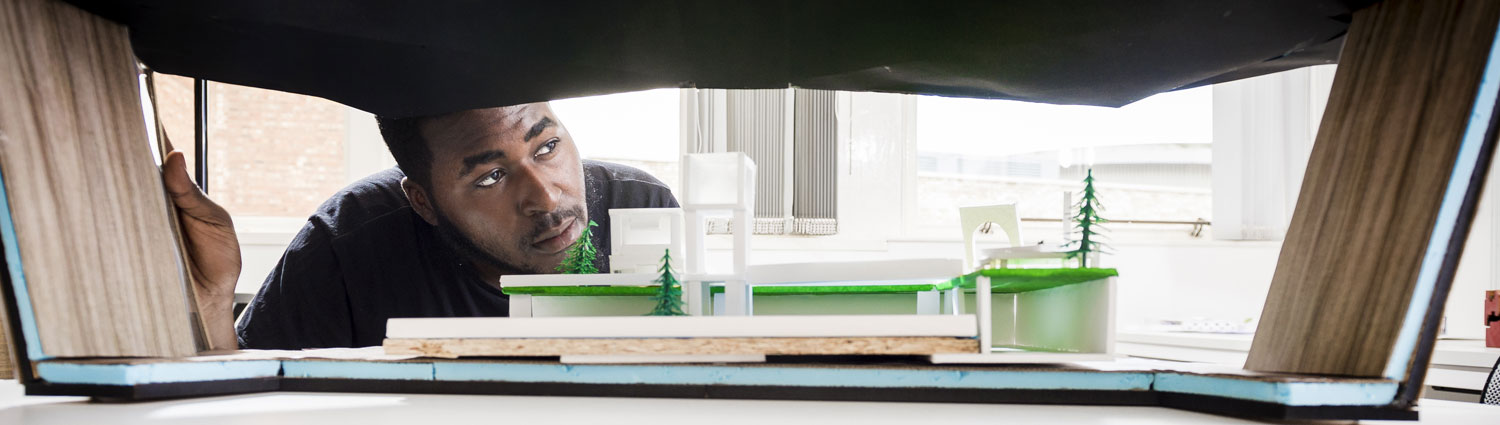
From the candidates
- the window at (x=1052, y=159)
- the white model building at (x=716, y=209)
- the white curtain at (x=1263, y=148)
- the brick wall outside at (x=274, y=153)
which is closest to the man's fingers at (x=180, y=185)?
the white model building at (x=716, y=209)

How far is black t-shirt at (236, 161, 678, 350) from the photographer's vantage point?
67.2 inches

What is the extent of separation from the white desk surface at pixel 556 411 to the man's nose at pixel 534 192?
66 centimetres

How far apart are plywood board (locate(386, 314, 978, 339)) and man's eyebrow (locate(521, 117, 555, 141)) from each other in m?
0.68

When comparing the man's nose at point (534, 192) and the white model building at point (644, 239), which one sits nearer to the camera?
the white model building at point (644, 239)

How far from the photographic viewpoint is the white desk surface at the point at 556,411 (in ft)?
2.87

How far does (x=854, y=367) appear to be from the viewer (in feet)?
3.29

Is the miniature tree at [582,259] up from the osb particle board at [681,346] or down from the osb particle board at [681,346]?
up

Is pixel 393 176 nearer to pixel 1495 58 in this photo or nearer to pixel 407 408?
pixel 407 408

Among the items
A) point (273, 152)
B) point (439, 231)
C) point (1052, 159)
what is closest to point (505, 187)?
point (439, 231)

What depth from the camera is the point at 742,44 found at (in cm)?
114

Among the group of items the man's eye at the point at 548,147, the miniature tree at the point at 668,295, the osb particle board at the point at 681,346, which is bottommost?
the osb particle board at the point at 681,346

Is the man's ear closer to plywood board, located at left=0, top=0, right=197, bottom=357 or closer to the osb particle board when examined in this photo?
plywood board, located at left=0, top=0, right=197, bottom=357

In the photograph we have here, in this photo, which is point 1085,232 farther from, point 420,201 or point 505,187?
point 420,201

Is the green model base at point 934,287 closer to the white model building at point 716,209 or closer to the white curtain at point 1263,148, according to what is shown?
the white model building at point 716,209
